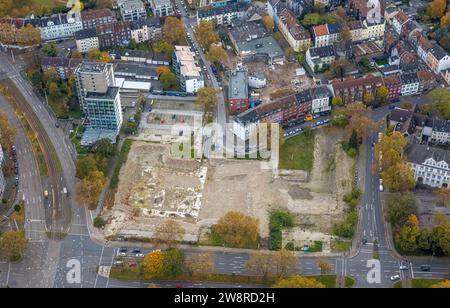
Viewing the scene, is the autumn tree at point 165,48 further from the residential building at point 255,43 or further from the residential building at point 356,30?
the residential building at point 356,30

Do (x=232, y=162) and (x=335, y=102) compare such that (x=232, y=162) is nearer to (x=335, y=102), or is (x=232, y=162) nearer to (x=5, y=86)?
(x=335, y=102)

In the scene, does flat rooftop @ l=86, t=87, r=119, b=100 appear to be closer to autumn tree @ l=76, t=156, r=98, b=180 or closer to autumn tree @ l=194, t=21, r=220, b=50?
autumn tree @ l=76, t=156, r=98, b=180

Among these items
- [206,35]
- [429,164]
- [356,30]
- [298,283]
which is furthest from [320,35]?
[298,283]

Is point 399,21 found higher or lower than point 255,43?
higher

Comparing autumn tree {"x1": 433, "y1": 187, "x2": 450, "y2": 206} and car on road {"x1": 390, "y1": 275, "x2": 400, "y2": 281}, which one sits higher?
autumn tree {"x1": 433, "y1": 187, "x2": 450, "y2": 206}

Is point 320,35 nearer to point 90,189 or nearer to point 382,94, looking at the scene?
point 382,94

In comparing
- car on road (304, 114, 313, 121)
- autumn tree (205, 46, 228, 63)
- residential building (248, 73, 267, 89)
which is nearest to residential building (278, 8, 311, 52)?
residential building (248, 73, 267, 89)
